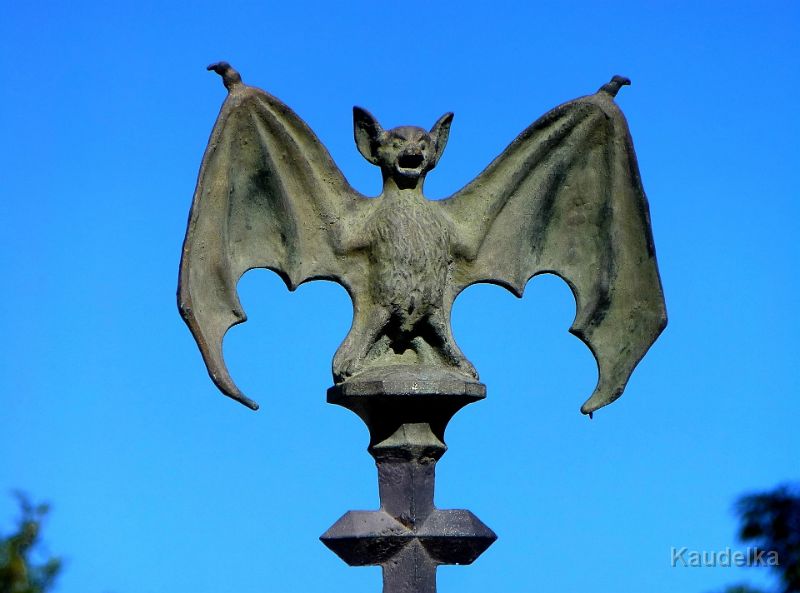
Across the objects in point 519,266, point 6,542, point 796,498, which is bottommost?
point 6,542

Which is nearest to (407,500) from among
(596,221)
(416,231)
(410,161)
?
(416,231)

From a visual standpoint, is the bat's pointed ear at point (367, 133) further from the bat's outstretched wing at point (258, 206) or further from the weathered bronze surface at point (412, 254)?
the bat's outstretched wing at point (258, 206)

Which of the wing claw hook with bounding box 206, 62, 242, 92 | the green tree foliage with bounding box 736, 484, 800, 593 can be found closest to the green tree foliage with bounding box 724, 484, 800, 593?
the green tree foliage with bounding box 736, 484, 800, 593

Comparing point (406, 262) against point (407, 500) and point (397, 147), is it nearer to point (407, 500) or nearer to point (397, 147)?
point (397, 147)

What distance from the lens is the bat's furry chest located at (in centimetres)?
782

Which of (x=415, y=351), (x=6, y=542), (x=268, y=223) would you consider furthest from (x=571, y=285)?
(x=6, y=542)

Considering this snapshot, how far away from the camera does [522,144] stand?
27.1ft

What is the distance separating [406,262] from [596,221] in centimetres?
103

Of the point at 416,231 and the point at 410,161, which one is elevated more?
the point at 410,161

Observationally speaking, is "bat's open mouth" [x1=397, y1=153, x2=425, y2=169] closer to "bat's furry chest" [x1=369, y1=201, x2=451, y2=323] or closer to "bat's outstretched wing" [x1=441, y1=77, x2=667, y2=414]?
"bat's furry chest" [x1=369, y1=201, x2=451, y2=323]

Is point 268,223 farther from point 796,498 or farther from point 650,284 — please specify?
point 796,498

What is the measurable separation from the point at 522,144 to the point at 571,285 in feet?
2.23

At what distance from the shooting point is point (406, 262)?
783cm

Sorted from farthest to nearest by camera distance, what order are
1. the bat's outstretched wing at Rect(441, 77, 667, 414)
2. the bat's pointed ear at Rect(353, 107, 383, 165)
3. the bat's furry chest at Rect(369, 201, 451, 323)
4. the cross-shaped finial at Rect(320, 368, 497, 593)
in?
the bat's outstretched wing at Rect(441, 77, 667, 414), the bat's pointed ear at Rect(353, 107, 383, 165), the bat's furry chest at Rect(369, 201, 451, 323), the cross-shaped finial at Rect(320, 368, 497, 593)
